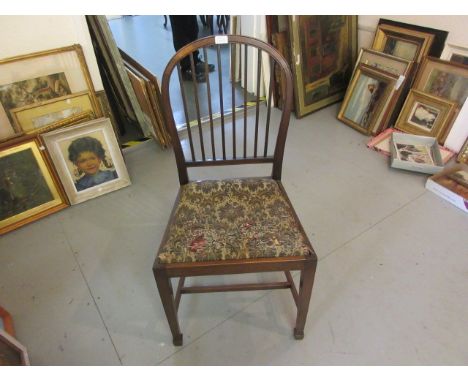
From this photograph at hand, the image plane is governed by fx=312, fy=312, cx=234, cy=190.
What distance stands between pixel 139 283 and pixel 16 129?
1.01 metres

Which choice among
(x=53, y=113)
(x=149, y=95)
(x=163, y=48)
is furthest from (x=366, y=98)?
(x=163, y=48)

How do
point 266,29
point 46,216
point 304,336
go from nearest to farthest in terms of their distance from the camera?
point 304,336
point 46,216
point 266,29

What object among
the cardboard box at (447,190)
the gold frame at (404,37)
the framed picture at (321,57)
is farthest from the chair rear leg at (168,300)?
the gold frame at (404,37)

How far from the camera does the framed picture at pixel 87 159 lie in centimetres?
164

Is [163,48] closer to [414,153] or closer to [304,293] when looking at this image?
[414,153]

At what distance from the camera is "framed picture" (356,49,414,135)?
2045 mm

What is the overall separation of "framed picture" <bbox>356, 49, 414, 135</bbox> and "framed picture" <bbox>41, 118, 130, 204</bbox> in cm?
177

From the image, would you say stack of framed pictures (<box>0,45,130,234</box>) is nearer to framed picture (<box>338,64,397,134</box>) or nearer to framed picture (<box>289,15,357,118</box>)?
framed picture (<box>289,15,357,118</box>)

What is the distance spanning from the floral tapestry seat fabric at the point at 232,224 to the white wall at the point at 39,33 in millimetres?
1030

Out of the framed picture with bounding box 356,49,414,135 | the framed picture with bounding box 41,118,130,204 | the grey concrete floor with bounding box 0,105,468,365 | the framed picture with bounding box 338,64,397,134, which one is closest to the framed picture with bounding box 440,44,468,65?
the framed picture with bounding box 356,49,414,135
